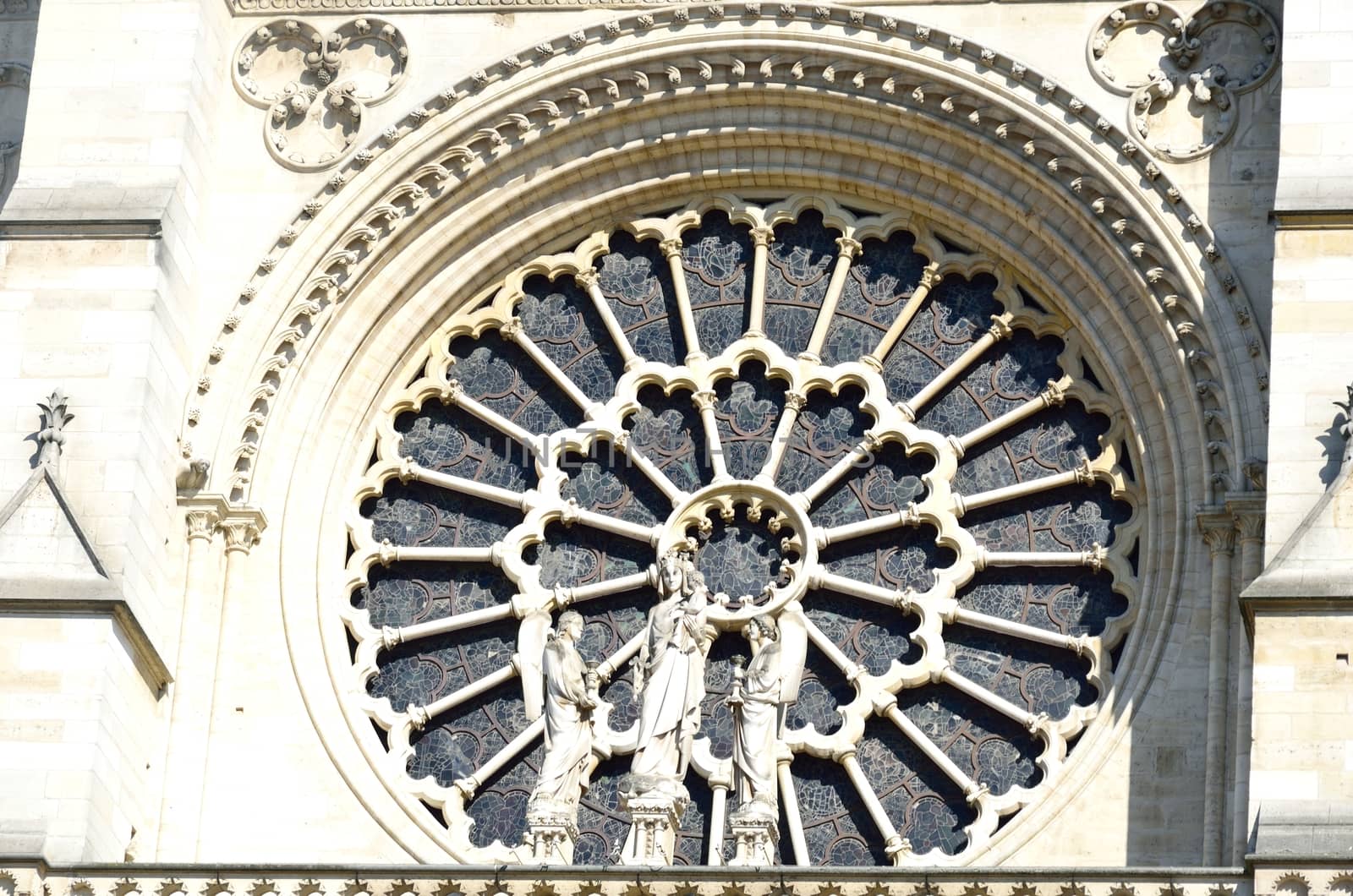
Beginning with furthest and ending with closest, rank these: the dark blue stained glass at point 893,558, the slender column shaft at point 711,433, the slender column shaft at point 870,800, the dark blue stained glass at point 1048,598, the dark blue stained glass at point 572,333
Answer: the dark blue stained glass at point 572,333 < the slender column shaft at point 711,433 < the dark blue stained glass at point 893,558 < the dark blue stained glass at point 1048,598 < the slender column shaft at point 870,800

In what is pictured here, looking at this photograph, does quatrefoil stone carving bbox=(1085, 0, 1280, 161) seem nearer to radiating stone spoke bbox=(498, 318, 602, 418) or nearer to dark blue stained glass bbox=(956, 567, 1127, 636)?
dark blue stained glass bbox=(956, 567, 1127, 636)

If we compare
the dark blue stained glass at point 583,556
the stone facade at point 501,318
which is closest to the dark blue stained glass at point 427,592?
the stone facade at point 501,318

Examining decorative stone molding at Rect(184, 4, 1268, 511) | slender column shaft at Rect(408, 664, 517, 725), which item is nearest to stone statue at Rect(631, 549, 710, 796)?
slender column shaft at Rect(408, 664, 517, 725)

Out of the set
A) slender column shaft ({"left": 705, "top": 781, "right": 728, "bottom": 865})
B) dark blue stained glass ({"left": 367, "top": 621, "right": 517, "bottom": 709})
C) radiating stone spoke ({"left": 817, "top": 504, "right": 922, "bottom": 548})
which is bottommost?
slender column shaft ({"left": 705, "top": 781, "right": 728, "bottom": 865})

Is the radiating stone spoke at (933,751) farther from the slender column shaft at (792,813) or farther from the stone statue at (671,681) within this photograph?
the stone statue at (671,681)

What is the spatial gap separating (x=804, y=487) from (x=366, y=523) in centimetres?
274

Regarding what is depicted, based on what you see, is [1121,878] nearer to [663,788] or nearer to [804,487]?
[663,788]

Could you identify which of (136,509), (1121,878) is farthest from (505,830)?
(1121,878)

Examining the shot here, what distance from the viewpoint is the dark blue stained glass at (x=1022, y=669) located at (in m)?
23.3

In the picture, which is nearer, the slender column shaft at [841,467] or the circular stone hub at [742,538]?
the circular stone hub at [742,538]

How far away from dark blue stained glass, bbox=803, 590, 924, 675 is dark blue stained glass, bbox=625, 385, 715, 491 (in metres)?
1.13

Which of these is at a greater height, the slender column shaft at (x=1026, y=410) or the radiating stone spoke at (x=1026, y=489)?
the slender column shaft at (x=1026, y=410)

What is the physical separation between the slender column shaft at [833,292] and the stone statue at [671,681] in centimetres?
276

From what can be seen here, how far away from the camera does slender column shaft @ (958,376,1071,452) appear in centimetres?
2406
